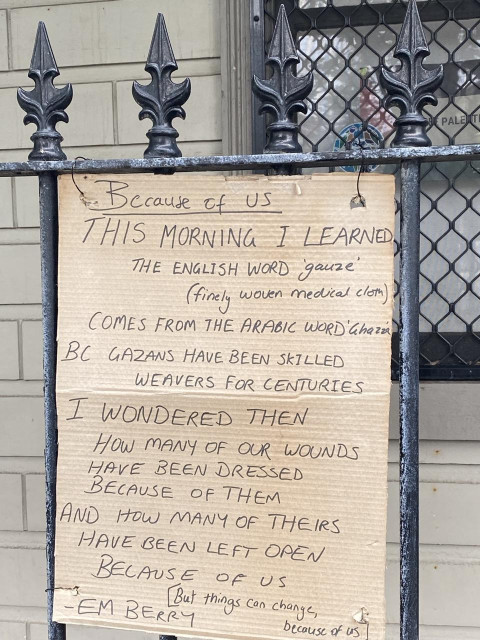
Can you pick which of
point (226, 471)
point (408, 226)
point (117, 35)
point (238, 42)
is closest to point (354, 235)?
point (408, 226)

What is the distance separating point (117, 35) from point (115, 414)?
2196mm

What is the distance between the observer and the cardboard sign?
129cm

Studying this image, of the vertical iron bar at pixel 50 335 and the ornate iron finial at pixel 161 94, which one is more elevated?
the ornate iron finial at pixel 161 94

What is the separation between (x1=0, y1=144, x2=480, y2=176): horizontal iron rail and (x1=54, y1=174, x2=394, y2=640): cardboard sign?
0.04m

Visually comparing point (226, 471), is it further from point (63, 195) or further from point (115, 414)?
point (63, 195)

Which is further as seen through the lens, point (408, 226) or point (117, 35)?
point (117, 35)

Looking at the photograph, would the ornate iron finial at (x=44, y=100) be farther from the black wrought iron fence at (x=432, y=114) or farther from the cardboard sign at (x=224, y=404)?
the black wrought iron fence at (x=432, y=114)

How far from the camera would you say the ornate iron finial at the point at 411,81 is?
4.17 ft

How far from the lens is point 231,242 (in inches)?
52.2

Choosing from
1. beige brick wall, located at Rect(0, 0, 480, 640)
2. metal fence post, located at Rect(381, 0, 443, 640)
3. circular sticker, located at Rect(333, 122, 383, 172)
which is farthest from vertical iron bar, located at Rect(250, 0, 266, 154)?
metal fence post, located at Rect(381, 0, 443, 640)

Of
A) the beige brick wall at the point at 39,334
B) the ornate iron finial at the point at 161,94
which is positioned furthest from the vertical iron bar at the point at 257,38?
the ornate iron finial at the point at 161,94

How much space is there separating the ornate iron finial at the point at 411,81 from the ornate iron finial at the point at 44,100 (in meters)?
0.67

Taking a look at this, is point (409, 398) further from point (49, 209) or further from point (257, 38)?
point (257, 38)

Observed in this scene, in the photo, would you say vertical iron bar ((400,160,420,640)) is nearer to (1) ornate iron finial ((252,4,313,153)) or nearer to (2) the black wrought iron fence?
(1) ornate iron finial ((252,4,313,153))
